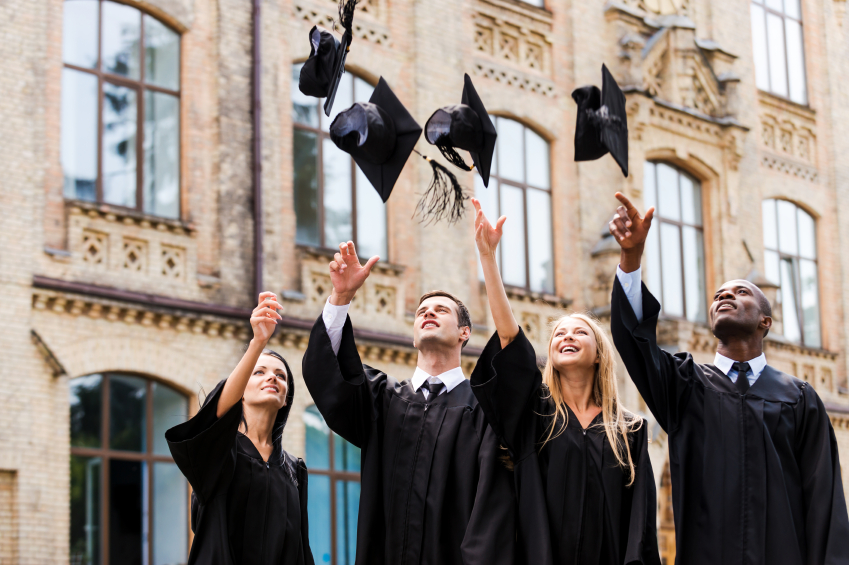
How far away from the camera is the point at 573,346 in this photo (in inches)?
259

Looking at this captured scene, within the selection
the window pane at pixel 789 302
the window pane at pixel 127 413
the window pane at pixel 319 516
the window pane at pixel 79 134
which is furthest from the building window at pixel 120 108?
the window pane at pixel 789 302

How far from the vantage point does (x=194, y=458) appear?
6.36 metres

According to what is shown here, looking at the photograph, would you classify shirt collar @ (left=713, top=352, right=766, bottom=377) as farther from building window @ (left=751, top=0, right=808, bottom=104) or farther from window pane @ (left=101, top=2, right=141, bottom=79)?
building window @ (left=751, top=0, right=808, bottom=104)

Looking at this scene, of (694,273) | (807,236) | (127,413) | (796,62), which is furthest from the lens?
(796,62)

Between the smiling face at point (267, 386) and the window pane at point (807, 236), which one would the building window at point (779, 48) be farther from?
the smiling face at point (267, 386)

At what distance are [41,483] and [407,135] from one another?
7.49m

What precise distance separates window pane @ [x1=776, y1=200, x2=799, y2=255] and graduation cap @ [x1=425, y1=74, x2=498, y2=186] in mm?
16383

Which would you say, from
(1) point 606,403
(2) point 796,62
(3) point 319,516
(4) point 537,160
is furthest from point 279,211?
(2) point 796,62

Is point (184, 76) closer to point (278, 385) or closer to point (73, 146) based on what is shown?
point (73, 146)

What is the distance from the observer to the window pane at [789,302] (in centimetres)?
2230

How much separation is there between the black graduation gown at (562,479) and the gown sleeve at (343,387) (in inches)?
27.5

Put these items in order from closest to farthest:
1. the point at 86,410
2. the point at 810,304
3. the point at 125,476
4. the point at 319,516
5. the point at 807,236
→ the point at 86,410, the point at 125,476, the point at 319,516, the point at 810,304, the point at 807,236

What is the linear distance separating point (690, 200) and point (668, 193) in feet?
1.98

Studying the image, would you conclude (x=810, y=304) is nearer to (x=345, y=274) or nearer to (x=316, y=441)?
(x=316, y=441)
